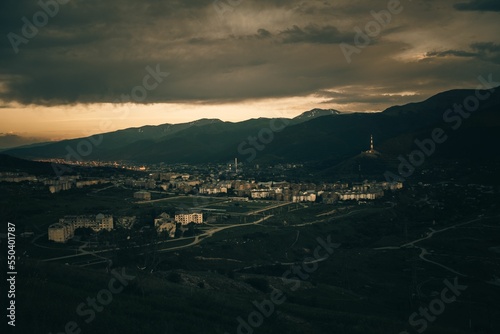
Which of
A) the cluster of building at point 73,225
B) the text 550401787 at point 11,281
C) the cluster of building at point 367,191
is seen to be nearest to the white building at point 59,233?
the cluster of building at point 73,225

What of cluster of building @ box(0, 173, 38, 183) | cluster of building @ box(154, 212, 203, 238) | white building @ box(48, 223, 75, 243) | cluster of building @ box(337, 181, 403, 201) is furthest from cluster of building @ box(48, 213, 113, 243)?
cluster of building @ box(337, 181, 403, 201)

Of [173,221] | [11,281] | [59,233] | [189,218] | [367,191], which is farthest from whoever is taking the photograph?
[367,191]

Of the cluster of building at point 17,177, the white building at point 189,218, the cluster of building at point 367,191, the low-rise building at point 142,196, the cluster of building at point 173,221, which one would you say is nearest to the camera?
the cluster of building at point 173,221

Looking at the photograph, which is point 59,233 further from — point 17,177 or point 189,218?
point 17,177

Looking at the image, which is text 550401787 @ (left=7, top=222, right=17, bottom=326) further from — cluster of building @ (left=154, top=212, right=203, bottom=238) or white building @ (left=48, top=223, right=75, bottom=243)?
cluster of building @ (left=154, top=212, right=203, bottom=238)

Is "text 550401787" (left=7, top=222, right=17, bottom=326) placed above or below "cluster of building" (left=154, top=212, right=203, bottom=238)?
above

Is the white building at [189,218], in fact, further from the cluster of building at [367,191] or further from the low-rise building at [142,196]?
the cluster of building at [367,191]

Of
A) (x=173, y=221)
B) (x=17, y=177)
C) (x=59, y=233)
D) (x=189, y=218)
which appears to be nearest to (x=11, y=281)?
(x=59, y=233)

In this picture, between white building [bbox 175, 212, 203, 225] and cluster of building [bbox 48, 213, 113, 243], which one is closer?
cluster of building [bbox 48, 213, 113, 243]

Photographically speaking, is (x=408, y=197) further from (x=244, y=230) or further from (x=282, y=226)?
(x=244, y=230)
